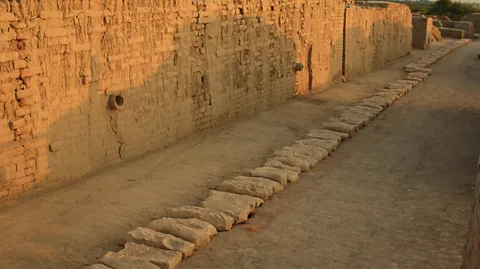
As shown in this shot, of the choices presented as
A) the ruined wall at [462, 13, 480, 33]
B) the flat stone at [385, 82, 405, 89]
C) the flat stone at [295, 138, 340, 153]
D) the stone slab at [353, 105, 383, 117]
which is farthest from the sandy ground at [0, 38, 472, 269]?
the ruined wall at [462, 13, 480, 33]

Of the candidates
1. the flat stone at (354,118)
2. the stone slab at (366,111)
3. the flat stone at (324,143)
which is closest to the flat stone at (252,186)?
the flat stone at (324,143)

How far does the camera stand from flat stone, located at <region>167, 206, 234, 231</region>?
19.2 feet

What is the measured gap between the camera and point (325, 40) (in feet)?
47.1

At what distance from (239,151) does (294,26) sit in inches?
197

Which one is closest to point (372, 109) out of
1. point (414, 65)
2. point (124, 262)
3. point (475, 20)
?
point (124, 262)

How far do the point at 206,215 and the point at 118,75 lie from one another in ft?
9.23

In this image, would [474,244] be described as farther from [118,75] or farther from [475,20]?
[475,20]

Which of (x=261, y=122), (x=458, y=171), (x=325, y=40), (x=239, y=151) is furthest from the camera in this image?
(x=325, y=40)

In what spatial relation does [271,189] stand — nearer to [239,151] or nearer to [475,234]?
[239,151]

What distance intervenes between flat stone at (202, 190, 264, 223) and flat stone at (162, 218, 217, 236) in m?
0.42

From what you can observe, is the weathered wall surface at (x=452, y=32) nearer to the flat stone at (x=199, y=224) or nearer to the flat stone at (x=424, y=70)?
the flat stone at (x=424, y=70)

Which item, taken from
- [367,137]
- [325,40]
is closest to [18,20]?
[367,137]

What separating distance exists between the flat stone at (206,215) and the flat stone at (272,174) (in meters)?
1.40

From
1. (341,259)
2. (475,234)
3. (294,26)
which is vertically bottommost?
(341,259)
